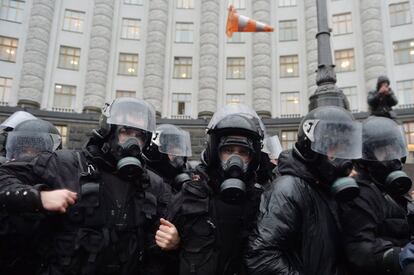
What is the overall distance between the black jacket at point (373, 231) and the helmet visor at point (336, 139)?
0.98 ft

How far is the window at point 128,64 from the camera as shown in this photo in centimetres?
2694

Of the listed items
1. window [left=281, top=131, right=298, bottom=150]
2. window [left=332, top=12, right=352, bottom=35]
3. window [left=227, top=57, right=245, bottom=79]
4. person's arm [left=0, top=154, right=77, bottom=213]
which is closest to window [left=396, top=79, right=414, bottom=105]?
window [left=332, top=12, right=352, bottom=35]

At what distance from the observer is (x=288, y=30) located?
27797 millimetres

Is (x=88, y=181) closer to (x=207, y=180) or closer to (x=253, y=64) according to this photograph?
(x=207, y=180)

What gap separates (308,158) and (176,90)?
81.2 ft

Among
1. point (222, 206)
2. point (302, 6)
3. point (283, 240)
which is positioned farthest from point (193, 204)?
point (302, 6)

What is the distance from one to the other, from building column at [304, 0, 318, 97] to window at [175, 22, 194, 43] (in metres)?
8.56

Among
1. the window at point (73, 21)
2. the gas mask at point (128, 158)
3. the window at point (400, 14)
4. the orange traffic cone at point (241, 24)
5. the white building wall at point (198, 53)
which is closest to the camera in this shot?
the gas mask at point (128, 158)

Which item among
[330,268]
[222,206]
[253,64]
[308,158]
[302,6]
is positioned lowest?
[330,268]

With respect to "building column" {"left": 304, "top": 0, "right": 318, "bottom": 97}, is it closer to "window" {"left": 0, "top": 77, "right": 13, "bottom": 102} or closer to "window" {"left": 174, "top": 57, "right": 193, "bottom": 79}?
"window" {"left": 174, "top": 57, "right": 193, "bottom": 79}

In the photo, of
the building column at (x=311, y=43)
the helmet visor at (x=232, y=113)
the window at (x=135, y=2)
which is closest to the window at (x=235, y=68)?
the building column at (x=311, y=43)

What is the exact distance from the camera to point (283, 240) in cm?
239

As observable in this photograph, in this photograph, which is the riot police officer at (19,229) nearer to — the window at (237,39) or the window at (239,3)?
the window at (237,39)

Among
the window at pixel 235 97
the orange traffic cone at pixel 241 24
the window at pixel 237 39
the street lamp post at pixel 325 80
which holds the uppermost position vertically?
the window at pixel 237 39
